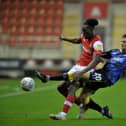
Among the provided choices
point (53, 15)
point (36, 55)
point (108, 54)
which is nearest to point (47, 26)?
point (53, 15)

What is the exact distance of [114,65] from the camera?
33.7ft

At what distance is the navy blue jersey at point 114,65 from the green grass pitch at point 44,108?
26.3 inches

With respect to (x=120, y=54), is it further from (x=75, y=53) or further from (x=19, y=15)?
(x=19, y=15)

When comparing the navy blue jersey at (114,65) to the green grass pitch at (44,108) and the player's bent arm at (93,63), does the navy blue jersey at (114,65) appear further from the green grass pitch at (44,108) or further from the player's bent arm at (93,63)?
the green grass pitch at (44,108)

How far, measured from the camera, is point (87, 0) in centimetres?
3039

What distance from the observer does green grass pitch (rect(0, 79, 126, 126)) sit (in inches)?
362

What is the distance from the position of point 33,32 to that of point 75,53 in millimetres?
3499

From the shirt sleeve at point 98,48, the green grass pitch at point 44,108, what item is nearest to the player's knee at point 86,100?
the green grass pitch at point 44,108

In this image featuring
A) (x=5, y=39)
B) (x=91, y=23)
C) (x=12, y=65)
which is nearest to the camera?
(x=91, y=23)

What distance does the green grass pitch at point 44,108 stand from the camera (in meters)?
9.19

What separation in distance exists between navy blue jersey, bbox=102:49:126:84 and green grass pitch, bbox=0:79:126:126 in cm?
67

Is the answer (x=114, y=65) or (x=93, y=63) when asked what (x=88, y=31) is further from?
(x=114, y=65)

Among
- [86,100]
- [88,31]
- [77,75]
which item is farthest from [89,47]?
[86,100]

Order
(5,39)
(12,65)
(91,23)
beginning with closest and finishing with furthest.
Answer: (91,23)
(12,65)
(5,39)
